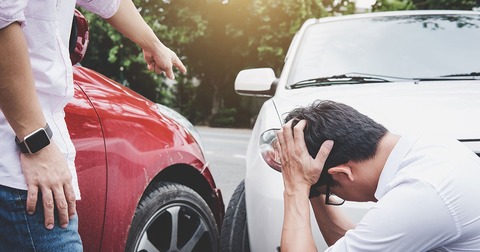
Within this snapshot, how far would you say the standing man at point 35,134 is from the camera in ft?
4.23

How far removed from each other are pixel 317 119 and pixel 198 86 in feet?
98.8

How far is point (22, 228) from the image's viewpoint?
1.38 metres

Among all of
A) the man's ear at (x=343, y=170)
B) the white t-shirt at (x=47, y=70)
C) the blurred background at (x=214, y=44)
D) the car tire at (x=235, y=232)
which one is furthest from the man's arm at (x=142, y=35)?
the blurred background at (x=214, y=44)

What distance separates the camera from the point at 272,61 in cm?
2561

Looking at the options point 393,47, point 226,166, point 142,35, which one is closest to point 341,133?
point 142,35

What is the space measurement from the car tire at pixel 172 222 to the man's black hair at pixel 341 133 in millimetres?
1179

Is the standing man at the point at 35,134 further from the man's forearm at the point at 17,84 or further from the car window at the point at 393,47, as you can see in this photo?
the car window at the point at 393,47

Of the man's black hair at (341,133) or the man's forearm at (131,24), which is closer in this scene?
the man's black hair at (341,133)

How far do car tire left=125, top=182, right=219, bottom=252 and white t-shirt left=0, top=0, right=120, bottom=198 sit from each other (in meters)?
1.25

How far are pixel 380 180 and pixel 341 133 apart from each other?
0.54 ft

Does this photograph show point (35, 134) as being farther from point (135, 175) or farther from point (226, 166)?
point (226, 166)

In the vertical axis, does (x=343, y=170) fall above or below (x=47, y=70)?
below

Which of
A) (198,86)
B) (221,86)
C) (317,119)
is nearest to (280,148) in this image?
(317,119)

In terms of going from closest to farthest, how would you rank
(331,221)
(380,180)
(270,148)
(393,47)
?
(380,180)
(331,221)
(270,148)
(393,47)
